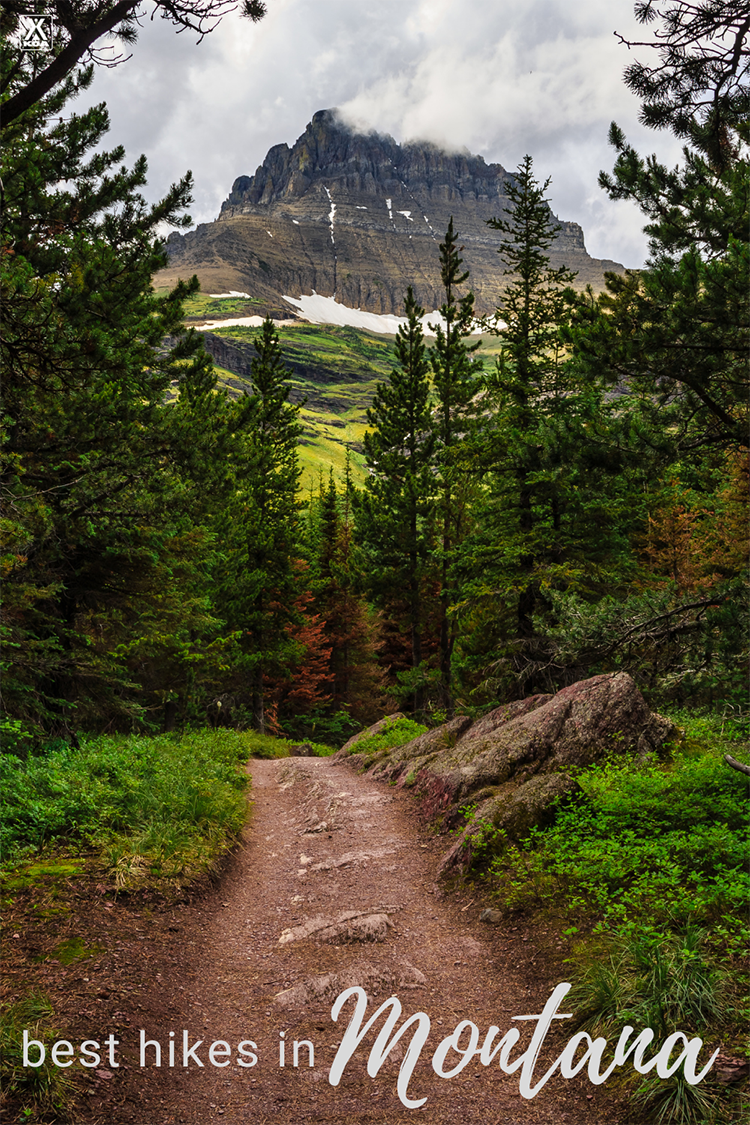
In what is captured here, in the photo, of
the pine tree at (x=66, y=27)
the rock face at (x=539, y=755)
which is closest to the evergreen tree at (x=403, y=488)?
the rock face at (x=539, y=755)

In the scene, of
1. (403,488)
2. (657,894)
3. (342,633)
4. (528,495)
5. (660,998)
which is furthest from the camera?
(342,633)

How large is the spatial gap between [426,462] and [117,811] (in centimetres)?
1824

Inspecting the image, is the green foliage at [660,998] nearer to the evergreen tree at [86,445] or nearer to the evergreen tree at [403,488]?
the evergreen tree at [86,445]

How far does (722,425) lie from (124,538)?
9795 mm

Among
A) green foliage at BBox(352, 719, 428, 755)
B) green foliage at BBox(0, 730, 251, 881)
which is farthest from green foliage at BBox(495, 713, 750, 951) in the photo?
green foliage at BBox(352, 719, 428, 755)

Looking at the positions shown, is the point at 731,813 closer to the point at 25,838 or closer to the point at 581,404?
the point at 25,838

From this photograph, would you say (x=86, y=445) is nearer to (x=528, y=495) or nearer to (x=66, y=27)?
(x=66, y=27)

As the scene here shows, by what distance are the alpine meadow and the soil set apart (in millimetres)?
135

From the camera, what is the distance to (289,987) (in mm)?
4941

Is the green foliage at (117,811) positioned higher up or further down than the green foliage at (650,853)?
further down

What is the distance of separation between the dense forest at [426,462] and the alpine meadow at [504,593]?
60 millimetres

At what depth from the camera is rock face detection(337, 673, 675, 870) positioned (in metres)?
7.04

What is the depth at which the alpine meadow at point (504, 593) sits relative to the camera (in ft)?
13.0

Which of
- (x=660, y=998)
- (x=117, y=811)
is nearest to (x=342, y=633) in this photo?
(x=117, y=811)
